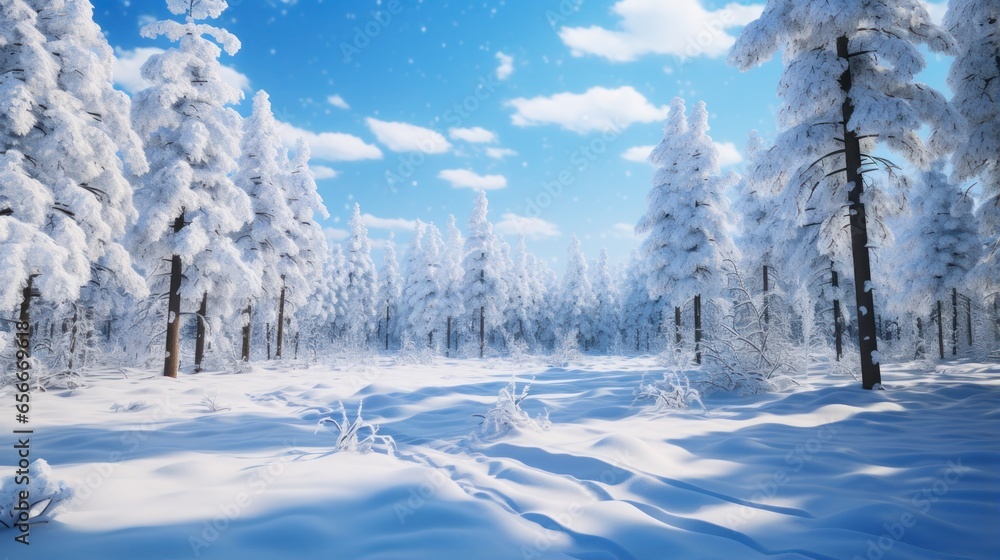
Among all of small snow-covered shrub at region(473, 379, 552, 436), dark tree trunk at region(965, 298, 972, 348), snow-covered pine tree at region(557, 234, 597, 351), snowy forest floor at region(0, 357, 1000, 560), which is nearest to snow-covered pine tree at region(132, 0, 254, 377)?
snowy forest floor at region(0, 357, 1000, 560)

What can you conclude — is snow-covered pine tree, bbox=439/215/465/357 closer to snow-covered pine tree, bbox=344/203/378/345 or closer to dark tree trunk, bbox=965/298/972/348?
snow-covered pine tree, bbox=344/203/378/345

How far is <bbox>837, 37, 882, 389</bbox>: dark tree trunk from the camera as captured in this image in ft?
27.9

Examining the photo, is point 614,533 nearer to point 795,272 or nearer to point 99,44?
point 99,44

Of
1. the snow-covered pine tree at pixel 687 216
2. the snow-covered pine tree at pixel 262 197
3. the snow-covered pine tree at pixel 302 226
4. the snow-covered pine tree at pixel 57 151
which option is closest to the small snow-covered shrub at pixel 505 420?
the snow-covered pine tree at pixel 57 151

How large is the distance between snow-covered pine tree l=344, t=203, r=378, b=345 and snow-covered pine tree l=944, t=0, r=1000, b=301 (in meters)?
41.2

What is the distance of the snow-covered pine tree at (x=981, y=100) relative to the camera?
9.41m

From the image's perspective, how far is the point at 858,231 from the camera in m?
8.79

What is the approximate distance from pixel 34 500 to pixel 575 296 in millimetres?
47244

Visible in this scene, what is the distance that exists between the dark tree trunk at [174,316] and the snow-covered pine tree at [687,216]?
16857mm

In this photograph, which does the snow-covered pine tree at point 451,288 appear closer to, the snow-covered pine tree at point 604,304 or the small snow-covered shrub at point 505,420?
the snow-covered pine tree at point 604,304

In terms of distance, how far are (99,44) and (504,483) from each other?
14330 millimetres

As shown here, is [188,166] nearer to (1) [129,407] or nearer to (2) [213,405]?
(1) [129,407]

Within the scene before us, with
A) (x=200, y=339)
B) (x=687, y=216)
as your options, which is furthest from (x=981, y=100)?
(x=200, y=339)

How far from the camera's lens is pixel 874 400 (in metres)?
7.58
